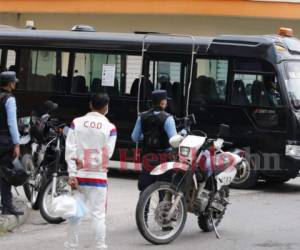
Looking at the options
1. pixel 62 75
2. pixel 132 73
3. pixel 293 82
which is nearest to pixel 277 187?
pixel 293 82

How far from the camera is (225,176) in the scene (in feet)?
27.6

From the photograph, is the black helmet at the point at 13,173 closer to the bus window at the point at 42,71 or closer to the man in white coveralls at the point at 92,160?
the man in white coveralls at the point at 92,160

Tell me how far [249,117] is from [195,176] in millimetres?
4773

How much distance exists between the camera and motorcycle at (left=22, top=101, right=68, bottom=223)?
9156mm

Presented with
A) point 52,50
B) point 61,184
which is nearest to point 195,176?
point 61,184

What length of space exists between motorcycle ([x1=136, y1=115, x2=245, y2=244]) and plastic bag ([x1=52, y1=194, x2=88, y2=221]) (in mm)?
906

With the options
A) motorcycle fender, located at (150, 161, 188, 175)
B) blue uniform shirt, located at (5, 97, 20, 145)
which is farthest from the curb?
motorcycle fender, located at (150, 161, 188, 175)

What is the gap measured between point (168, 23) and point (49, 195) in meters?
14.8

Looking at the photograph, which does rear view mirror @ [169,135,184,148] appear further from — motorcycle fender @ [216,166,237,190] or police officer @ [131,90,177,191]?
motorcycle fender @ [216,166,237,190]

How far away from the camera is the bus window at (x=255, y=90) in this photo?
1254cm

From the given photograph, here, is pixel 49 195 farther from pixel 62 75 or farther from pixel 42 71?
pixel 42 71

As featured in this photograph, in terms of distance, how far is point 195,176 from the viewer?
8.12 meters

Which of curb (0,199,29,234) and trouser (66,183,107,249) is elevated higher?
trouser (66,183,107,249)

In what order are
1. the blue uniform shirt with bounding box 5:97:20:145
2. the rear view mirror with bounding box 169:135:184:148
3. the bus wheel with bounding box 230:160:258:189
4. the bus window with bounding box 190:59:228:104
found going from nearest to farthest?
the rear view mirror with bounding box 169:135:184:148
the blue uniform shirt with bounding box 5:97:20:145
the bus wheel with bounding box 230:160:258:189
the bus window with bounding box 190:59:228:104
